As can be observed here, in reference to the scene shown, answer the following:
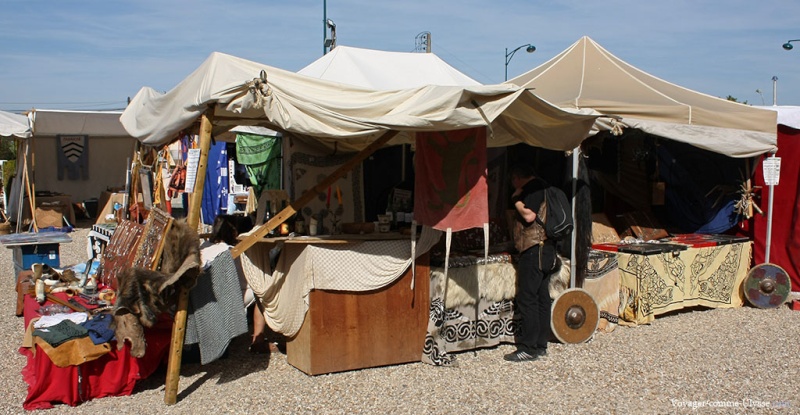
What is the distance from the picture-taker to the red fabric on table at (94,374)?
4215mm

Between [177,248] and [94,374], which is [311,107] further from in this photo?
[94,374]

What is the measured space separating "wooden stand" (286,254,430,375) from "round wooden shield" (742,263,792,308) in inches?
152

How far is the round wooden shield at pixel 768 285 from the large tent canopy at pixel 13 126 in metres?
12.1

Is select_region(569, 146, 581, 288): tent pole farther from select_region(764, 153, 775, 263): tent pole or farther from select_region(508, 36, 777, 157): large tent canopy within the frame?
select_region(764, 153, 775, 263): tent pole

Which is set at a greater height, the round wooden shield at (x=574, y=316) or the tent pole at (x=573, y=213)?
the tent pole at (x=573, y=213)

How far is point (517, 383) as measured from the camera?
4758mm

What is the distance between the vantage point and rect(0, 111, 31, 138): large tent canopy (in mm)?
12484

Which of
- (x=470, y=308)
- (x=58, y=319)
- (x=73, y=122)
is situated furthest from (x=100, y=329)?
(x=73, y=122)

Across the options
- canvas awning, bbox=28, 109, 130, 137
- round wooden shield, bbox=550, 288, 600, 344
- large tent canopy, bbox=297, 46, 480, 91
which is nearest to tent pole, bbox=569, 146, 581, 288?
round wooden shield, bbox=550, 288, 600, 344

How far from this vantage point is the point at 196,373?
16.2 feet

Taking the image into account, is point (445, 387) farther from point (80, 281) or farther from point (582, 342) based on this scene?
point (80, 281)

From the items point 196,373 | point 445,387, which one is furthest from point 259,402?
point 445,387

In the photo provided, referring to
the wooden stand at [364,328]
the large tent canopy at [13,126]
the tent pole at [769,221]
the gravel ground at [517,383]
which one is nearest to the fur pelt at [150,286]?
the gravel ground at [517,383]

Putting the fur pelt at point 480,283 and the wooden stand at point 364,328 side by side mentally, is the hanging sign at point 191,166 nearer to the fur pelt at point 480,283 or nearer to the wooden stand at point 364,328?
the wooden stand at point 364,328
